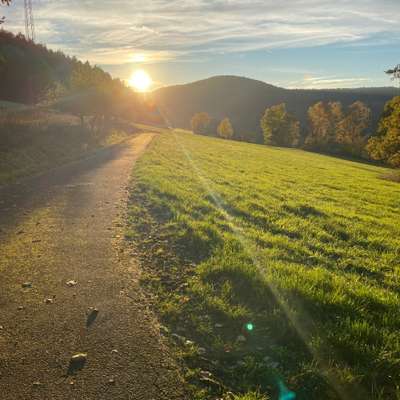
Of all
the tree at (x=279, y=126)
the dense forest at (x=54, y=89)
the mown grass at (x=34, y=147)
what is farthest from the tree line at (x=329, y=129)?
the mown grass at (x=34, y=147)

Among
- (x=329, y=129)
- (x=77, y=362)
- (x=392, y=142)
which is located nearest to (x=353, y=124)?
(x=329, y=129)

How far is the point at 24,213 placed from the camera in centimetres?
1065

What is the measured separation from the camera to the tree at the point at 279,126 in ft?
271

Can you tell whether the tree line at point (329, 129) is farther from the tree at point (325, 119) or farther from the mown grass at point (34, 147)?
the mown grass at point (34, 147)

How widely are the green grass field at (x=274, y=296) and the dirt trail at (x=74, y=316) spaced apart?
460 millimetres

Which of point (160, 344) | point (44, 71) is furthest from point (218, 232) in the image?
point (44, 71)

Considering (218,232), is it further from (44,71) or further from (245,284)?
(44,71)

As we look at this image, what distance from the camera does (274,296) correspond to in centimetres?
596

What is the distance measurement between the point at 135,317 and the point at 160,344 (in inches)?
30.9

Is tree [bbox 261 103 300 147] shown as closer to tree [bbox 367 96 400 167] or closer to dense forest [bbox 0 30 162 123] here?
dense forest [bbox 0 30 162 123]

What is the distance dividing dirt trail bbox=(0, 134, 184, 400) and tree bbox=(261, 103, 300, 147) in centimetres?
7817

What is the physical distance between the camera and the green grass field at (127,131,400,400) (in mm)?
4211

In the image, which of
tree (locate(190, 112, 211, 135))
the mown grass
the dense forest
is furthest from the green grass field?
tree (locate(190, 112, 211, 135))

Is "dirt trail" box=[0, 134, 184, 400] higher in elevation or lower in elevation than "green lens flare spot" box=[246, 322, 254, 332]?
higher
